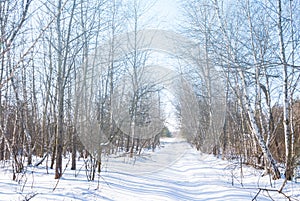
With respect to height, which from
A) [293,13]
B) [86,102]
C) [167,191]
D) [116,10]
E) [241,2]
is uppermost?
[116,10]

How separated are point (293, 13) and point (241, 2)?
1.54m

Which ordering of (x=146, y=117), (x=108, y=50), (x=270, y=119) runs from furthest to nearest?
(x=146, y=117) → (x=108, y=50) → (x=270, y=119)

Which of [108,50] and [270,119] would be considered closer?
[270,119]

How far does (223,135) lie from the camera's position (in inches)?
629

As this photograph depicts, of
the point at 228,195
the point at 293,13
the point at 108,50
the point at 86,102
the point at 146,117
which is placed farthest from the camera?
the point at 146,117

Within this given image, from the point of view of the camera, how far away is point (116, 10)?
12586 mm

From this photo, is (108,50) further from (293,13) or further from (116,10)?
(293,13)

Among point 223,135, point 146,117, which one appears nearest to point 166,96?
point 146,117

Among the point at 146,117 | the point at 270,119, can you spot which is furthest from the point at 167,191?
the point at 146,117

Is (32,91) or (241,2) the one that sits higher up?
(241,2)

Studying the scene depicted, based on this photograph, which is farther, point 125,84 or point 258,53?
point 125,84

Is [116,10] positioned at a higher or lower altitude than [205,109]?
higher

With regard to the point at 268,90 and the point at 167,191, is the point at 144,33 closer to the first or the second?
the point at 268,90

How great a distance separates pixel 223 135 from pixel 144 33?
7010mm
